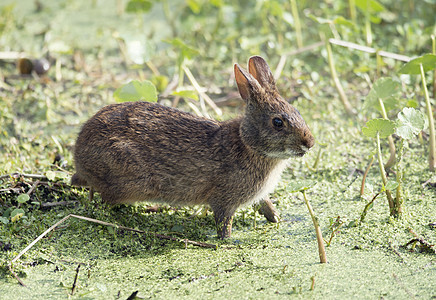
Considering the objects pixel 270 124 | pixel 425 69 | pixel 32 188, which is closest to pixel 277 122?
pixel 270 124

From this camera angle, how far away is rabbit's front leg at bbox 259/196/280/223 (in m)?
4.54

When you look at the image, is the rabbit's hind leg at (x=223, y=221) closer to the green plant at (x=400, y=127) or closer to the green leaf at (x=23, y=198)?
the green plant at (x=400, y=127)

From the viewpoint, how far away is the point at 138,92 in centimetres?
490

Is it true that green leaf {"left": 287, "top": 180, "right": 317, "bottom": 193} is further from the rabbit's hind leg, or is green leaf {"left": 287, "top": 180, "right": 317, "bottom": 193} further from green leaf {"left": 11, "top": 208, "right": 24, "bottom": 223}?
green leaf {"left": 11, "top": 208, "right": 24, "bottom": 223}

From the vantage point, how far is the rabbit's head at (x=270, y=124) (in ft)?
13.6

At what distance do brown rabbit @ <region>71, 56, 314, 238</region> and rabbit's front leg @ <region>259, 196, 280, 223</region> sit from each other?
0.08 metres

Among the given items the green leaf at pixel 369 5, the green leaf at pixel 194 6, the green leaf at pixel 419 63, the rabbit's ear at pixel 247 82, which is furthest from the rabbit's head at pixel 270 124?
the green leaf at pixel 194 6

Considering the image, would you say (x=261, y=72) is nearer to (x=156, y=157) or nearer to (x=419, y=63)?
(x=156, y=157)

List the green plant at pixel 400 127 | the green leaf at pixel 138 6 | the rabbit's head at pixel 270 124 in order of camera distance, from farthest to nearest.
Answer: the green leaf at pixel 138 6
the rabbit's head at pixel 270 124
the green plant at pixel 400 127

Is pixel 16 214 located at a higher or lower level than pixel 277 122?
lower

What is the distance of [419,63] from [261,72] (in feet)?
4.39

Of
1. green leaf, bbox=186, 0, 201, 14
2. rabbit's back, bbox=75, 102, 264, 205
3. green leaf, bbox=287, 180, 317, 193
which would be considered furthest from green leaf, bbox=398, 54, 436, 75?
green leaf, bbox=186, 0, 201, 14

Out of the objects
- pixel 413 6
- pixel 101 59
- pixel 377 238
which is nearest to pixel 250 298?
pixel 377 238

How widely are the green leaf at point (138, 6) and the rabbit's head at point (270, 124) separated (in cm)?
333
